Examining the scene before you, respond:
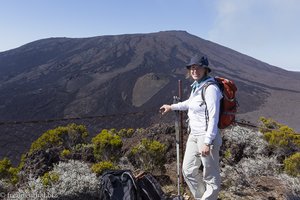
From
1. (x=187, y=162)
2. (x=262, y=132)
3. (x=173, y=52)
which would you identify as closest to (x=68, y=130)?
(x=262, y=132)

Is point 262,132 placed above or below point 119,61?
below

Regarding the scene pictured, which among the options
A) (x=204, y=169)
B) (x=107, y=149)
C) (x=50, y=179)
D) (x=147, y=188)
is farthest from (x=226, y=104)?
(x=107, y=149)

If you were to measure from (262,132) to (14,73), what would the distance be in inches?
1717

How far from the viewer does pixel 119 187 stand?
9.81 ft

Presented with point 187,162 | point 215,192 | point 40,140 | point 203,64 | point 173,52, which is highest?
point 173,52

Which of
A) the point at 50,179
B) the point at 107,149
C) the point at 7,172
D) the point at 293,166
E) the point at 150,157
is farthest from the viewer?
the point at 7,172

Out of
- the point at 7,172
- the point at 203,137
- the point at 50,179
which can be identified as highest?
the point at 203,137

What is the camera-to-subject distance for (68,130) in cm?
992

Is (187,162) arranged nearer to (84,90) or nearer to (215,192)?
(215,192)

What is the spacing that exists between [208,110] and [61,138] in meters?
7.39

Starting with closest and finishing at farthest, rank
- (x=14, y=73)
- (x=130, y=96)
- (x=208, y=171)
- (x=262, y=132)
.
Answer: (x=208, y=171) → (x=262, y=132) → (x=130, y=96) → (x=14, y=73)

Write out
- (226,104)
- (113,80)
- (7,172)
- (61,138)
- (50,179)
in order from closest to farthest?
(226,104), (50,179), (7,172), (61,138), (113,80)

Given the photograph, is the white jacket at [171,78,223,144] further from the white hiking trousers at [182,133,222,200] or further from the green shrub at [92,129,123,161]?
the green shrub at [92,129,123,161]

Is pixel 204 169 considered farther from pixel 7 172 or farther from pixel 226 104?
pixel 7 172
